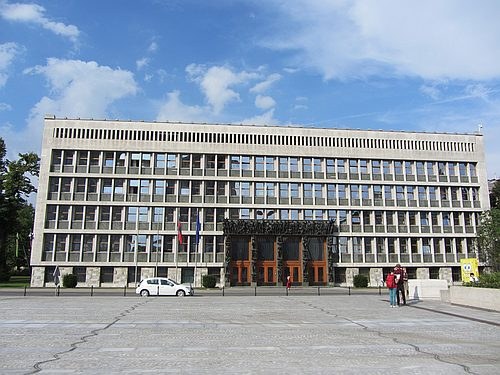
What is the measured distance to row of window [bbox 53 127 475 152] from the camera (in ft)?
182

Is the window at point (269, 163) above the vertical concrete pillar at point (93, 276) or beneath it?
above

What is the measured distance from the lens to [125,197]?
54.5 meters

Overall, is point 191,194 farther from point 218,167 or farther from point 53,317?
point 53,317

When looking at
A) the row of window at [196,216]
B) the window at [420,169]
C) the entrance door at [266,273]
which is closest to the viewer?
the row of window at [196,216]

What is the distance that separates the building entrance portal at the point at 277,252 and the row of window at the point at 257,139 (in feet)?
35.9

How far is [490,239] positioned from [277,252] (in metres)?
26.7

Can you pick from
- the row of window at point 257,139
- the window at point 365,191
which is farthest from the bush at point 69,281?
the window at point 365,191

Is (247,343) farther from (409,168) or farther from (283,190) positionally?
(409,168)

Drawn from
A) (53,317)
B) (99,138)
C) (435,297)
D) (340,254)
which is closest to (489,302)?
(435,297)

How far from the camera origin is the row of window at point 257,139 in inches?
2189

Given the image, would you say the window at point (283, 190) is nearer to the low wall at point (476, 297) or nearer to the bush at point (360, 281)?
the bush at point (360, 281)

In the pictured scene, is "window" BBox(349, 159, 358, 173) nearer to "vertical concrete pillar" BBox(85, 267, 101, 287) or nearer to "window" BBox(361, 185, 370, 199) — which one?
"window" BBox(361, 185, 370, 199)

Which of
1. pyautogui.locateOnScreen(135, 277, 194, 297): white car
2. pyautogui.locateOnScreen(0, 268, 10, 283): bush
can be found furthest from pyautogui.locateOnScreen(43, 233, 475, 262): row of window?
pyautogui.locateOnScreen(135, 277, 194, 297): white car

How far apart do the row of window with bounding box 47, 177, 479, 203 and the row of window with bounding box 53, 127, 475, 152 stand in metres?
5.38
